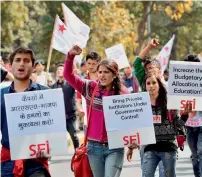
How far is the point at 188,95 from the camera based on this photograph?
23.4 ft

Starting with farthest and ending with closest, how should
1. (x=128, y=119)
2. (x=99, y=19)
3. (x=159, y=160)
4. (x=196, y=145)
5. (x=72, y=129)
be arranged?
(x=99, y=19) < (x=72, y=129) < (x=196, y=145) < (x=159, y=160) < (x=128, y=119)

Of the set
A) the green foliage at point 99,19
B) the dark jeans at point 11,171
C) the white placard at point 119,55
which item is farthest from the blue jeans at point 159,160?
the green foliage at point 99,19

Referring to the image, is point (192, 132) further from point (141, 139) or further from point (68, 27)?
point (68, 27)

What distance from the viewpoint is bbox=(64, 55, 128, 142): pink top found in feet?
22.0

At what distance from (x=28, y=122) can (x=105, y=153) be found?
46.7 inches

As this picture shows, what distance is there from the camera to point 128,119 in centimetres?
669

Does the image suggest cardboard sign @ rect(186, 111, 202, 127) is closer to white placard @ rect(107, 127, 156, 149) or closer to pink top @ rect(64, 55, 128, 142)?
pink top @ rect(64, 55, 128, 142)

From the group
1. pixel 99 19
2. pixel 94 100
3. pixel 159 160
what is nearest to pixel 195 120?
pixel 159 160

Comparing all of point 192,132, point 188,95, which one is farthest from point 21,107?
point 192,132

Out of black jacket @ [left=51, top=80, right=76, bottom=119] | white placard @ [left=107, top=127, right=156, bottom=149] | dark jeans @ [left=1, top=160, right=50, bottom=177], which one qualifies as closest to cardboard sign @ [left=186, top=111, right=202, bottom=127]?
white placard @ [left=107, top=127, right=156, bottom=149]

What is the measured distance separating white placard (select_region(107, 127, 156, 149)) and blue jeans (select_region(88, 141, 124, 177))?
0.19 m

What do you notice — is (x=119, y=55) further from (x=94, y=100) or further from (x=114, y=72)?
(x=94, y=100)

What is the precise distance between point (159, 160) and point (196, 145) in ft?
6.91

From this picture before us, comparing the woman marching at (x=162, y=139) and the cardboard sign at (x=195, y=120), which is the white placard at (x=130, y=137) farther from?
the cardboard sign at (x=195, y=120)
